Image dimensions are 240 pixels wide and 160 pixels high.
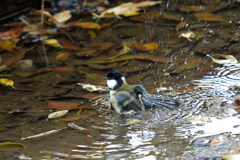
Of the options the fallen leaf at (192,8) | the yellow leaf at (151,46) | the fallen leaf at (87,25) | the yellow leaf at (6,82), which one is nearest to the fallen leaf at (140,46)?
the yellow leaf at (151,46)

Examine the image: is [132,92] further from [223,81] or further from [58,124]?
[223,81]

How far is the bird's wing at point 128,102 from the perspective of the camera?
314cm

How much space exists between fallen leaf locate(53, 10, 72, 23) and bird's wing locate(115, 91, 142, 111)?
3012 mm

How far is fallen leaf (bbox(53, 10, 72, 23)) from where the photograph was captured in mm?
5730

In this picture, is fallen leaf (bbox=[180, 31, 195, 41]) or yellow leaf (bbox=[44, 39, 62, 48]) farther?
yellow leaf (bbox=[44, 39, 62, 48])

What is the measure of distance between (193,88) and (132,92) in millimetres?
716

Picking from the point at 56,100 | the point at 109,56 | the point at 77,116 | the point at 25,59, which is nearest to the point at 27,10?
the point at 25,59

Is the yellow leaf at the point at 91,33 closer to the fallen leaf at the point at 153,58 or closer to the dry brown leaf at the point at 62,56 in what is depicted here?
the dry brown leaf at the point at 62,56

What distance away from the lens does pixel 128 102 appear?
3162mm

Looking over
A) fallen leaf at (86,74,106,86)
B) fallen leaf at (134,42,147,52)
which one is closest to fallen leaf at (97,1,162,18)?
fallen leaf at (134,42,147,52)

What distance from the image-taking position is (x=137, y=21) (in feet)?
18.2

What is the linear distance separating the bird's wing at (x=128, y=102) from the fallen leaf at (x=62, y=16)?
301cm

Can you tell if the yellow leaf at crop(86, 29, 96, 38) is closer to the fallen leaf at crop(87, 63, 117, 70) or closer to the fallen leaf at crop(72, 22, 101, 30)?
the fallen leaf at crop(72, 22, 101, 30)

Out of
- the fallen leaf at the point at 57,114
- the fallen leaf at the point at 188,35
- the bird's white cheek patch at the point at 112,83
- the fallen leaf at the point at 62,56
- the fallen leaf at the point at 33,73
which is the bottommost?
the fallen leaf at the point at 57,114
